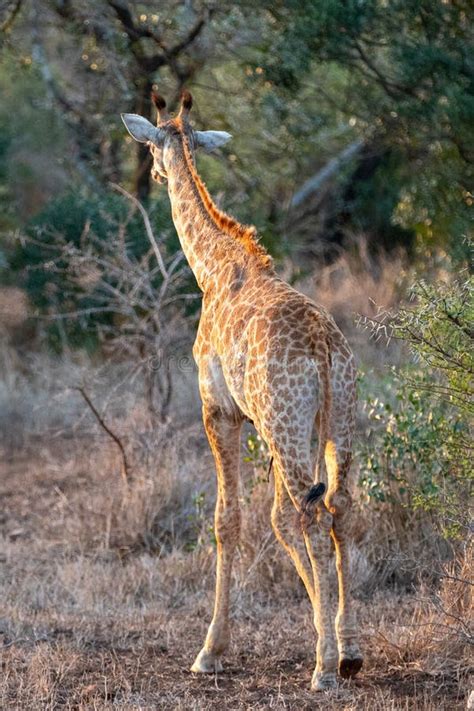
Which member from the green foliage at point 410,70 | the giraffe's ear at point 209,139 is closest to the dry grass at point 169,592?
the giraffe's ear at point 209,139

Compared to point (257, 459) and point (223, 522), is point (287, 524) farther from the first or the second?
point (257, 459)

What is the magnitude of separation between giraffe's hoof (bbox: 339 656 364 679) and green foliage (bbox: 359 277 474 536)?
717 mm

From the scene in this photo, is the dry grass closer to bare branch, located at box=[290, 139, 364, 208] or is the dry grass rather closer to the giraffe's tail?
the giraffe's tail

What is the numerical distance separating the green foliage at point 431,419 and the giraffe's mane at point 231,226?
82 cm

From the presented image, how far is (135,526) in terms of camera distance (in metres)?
7.92

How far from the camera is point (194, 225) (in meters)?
6.20

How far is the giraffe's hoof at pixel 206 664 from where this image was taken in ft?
17.8

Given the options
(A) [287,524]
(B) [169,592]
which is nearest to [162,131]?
(A) [287,524]

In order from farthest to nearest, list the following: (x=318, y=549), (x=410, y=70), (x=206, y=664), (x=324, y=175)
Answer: (x=324, y=175), (x=410, y=70), (x=206, y=664), (x=318, y=549)

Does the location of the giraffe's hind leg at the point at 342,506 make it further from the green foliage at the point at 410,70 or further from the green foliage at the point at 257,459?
the green foliage at the point at 410,70

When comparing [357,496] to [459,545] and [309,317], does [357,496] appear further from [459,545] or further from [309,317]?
[309,317]

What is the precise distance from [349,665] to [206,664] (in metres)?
0.78

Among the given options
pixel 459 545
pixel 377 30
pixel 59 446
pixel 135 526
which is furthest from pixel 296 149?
pixel 459 545

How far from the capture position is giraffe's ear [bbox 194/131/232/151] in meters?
6.76
